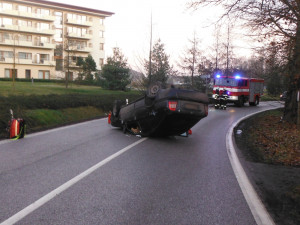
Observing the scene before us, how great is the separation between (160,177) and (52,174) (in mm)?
2120

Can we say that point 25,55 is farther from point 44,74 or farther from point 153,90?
point 153,90

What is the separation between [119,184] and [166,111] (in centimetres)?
470

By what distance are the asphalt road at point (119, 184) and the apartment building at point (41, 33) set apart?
48889mm

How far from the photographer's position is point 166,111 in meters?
10.2

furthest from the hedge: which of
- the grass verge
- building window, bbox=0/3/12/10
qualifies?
building window, bbox=0/3/12/10

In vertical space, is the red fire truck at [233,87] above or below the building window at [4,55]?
below

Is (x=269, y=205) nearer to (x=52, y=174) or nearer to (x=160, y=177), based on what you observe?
(x=160, y=177)

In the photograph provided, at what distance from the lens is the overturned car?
33.3 feet

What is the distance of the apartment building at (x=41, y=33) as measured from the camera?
2315 inches

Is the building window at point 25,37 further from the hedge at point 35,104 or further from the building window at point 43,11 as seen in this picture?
the hedge at point 35,104

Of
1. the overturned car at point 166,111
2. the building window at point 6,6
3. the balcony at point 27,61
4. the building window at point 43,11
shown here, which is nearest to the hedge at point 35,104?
the overturned car at point 166,111

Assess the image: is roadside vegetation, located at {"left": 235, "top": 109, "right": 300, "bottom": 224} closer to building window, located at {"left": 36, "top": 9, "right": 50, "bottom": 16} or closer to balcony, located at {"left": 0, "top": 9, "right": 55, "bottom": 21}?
balcony, located at {"left": 0, "top": 9, "right": 55, "bottom": 21}

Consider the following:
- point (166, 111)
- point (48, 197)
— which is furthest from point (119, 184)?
point (166, 111)

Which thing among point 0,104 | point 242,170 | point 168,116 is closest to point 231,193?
point 242,170
